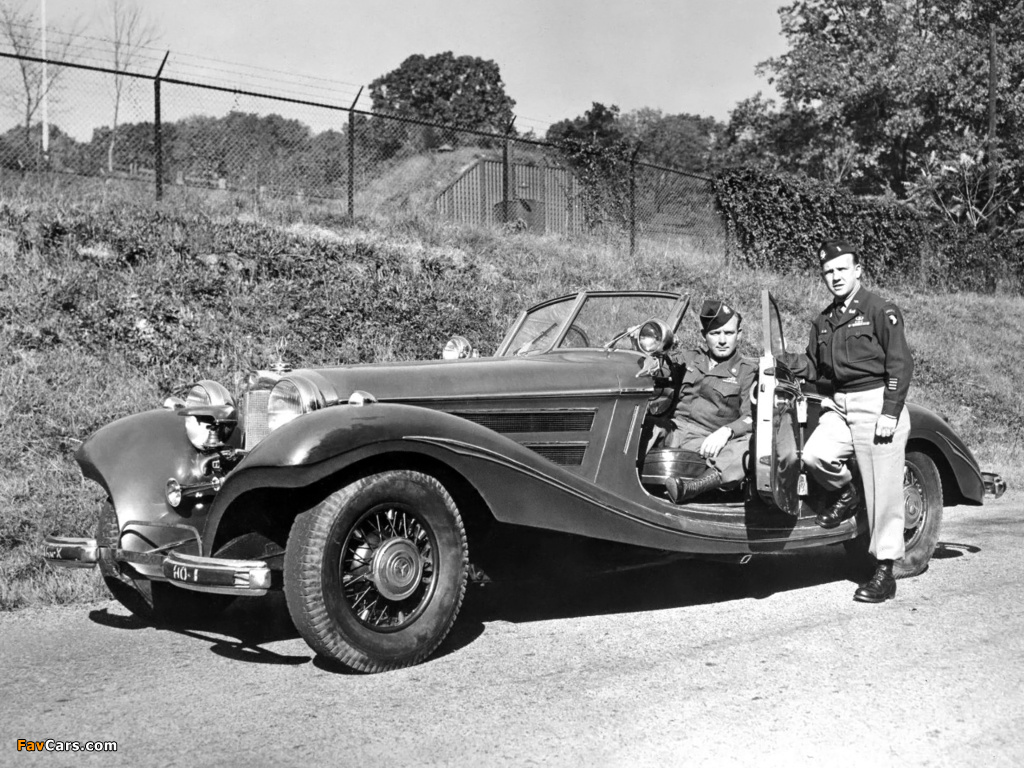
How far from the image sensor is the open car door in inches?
189

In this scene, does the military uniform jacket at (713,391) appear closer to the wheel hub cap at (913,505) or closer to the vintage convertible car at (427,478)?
the vintage convertible car at (427,478)

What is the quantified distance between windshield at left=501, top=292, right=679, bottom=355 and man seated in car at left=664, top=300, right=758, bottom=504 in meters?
0.24

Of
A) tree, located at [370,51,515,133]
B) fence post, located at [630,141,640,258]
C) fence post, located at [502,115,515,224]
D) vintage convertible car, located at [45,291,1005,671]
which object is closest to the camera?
vintage convertible car, located at [45,291,1005,671]

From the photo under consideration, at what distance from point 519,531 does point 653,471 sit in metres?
0.84

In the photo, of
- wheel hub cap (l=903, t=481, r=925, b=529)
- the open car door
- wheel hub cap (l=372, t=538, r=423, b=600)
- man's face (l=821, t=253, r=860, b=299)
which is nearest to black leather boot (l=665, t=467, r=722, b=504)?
the open car door

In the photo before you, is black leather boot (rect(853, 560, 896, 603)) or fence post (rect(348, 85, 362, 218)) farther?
fence post (rect(348, 85, 362, 218))

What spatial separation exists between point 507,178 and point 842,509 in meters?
11.1

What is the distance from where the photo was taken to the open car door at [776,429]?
4.81 meters

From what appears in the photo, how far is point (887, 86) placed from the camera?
31438 millimetres

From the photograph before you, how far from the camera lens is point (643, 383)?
5.32m

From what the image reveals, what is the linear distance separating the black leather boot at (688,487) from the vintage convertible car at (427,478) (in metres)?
0.07

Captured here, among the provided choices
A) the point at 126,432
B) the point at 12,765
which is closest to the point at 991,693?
the point at 12,765

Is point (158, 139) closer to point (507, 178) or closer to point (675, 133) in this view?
point (507, 178)

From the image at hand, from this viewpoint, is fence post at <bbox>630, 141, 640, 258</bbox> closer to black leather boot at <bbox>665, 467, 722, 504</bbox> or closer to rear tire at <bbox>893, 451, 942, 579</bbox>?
rear tire at <bbox>893, 451, 942, 579</bbox>
